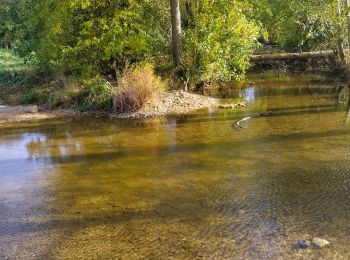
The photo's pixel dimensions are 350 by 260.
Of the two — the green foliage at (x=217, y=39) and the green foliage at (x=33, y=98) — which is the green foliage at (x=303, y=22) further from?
the green foliage at (x=33, y=98)

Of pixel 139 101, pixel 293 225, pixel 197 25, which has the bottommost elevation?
pixel 293 225

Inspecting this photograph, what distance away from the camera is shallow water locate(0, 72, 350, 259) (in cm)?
515

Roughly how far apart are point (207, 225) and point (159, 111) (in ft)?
27.3

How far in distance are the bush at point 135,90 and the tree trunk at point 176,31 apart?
2.39 m

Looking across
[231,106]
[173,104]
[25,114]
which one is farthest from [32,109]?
[231,106]

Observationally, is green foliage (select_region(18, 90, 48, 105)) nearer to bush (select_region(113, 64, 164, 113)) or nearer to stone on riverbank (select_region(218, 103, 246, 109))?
bush (select_region(113, 64, 164, 113))

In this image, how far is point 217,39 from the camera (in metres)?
15.9

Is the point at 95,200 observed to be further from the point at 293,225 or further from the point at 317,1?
the point at 317,1

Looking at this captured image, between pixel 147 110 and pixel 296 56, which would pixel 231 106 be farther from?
pixel 296 56

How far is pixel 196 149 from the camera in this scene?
9.16m

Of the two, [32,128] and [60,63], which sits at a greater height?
[60,63]

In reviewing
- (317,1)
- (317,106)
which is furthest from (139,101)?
(317,1)

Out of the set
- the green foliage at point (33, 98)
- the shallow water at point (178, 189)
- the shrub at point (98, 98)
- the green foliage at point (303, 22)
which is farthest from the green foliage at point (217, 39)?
the green foliage at point (33, 98)

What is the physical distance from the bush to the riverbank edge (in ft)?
0.80
